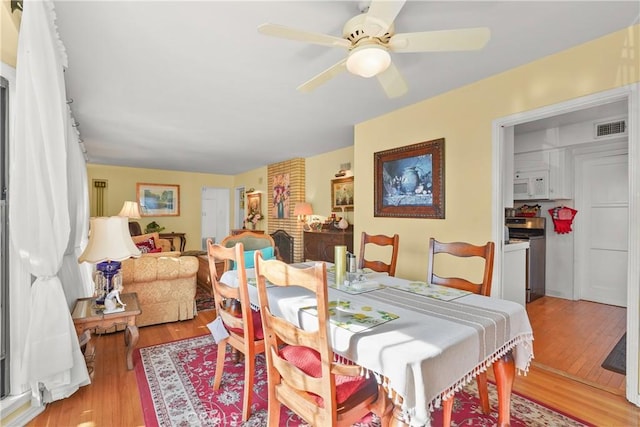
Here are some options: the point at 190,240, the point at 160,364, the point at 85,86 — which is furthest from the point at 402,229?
the point at 190,240

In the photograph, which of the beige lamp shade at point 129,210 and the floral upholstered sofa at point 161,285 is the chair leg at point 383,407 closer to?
the floral upholstered sofa at point 161,285

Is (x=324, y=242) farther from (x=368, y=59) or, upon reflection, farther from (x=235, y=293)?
(x=368, y=59)

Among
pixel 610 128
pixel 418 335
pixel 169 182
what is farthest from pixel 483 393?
pixel 169 182

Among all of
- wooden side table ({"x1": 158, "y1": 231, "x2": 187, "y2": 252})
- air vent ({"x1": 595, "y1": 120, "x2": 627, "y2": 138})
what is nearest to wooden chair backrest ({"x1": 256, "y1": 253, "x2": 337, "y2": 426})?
air vent ({"x1": 595, "y1": 120, "x2": 627, "y2": 138})

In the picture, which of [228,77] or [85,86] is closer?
[228,77]

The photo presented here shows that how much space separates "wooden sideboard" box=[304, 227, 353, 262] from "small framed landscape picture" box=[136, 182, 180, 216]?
4392 millimetres

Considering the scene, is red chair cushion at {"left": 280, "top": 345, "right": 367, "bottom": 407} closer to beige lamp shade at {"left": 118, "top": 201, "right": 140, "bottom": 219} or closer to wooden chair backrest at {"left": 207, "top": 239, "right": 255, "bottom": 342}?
wooden chair backrest at {"left": 207, "top": 239, "right": 255, "bottom": 342}

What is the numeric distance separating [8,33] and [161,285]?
2345mm

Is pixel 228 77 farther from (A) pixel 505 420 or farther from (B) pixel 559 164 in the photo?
(B) pixel 559 164

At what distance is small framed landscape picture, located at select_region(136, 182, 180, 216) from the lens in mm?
7352

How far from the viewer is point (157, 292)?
10.5 ft

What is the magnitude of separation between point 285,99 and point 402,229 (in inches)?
73.7

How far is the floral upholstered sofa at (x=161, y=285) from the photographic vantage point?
120 inches

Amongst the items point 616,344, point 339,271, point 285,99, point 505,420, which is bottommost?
point 616,344
